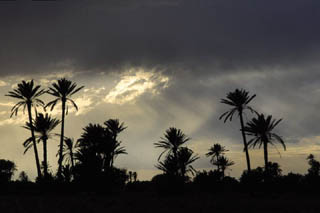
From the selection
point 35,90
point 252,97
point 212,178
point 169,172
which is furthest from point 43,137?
point 252,97

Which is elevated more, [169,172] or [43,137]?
[43,137]

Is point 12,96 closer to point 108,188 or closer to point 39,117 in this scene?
point 39,117

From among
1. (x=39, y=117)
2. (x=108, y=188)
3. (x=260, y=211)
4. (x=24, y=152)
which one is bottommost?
(x=260, y=211)

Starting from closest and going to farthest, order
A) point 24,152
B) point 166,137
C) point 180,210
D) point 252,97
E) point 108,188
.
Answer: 1. point 180,210
2. point 108,188
3. point 252,97
4. point 24,152
5. point 166,137

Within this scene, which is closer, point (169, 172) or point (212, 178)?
point (169, 172)

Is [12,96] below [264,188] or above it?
above

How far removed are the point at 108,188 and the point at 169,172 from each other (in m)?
6.34

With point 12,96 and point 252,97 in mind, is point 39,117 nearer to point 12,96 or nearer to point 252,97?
point 12,96

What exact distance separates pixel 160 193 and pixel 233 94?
677 inches

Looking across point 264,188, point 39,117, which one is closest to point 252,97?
point 264,188

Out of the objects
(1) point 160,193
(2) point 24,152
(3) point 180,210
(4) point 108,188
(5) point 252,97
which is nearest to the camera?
(3) point 180,210

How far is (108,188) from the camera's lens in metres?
32.8

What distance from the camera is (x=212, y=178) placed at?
38.2 m

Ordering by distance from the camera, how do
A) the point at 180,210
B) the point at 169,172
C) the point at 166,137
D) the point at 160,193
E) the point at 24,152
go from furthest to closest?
the point at 166,137 → the point at 24,152 → the point at 169,172 → the point at 160,193 → the point at 180,210
